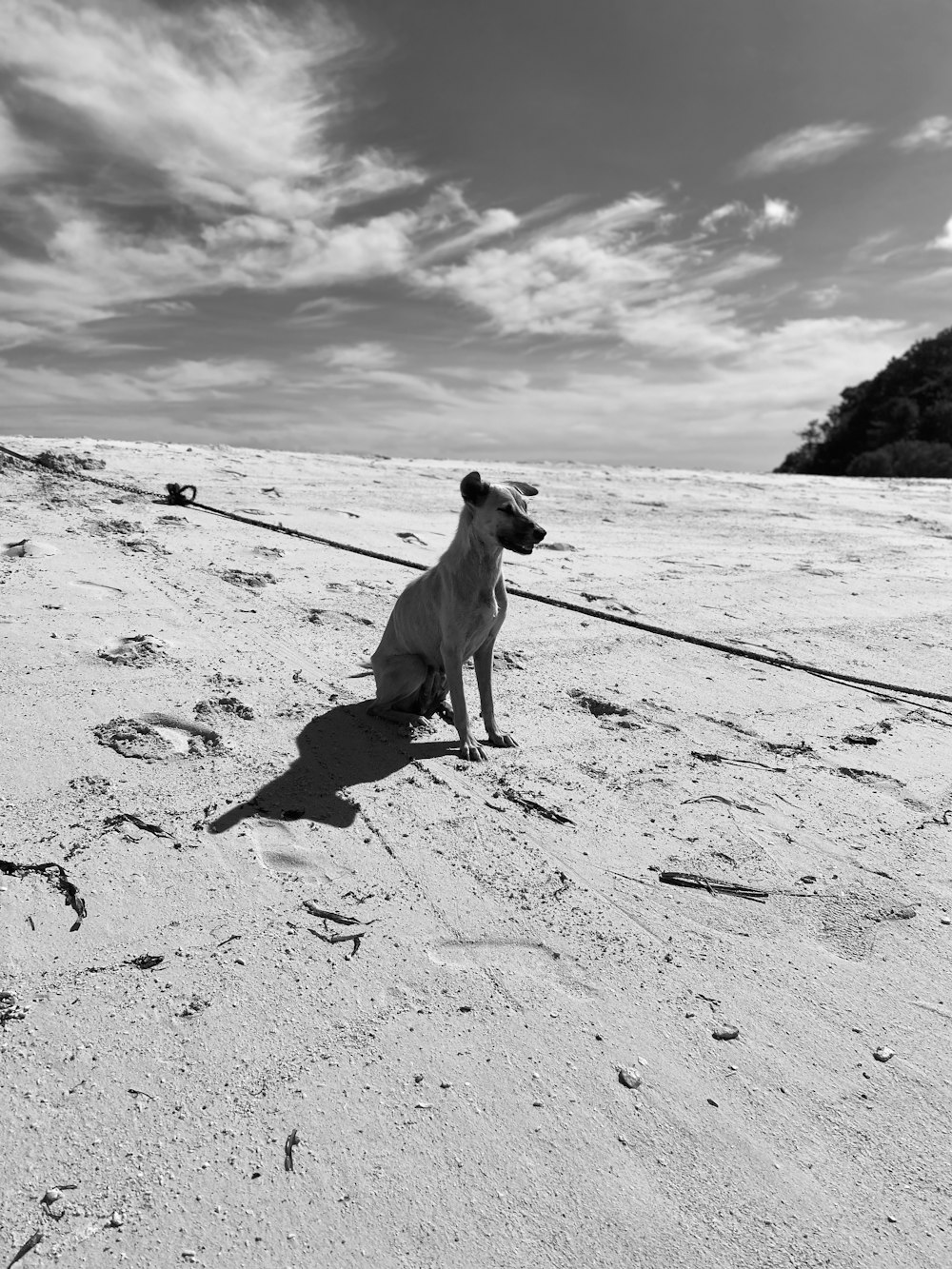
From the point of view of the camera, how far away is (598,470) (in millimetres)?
15219

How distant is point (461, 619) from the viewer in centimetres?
446

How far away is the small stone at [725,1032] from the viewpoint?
8.57 ft

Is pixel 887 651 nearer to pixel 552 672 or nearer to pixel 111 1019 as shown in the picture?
pixel 552 672

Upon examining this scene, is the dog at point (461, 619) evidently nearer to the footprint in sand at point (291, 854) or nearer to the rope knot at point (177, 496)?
the footprint in sand at point (291, 854)

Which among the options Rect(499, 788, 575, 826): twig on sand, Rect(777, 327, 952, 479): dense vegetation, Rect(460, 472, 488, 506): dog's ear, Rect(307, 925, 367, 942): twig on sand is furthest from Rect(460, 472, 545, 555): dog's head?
Rect(777, 327, 952, 479): dense vegetation

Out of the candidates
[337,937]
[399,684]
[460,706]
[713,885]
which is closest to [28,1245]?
[337,937]

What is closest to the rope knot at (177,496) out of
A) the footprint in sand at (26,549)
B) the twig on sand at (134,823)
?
the footprint in sand at (26,549)

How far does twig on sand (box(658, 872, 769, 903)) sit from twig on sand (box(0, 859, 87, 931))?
2265 millimetres

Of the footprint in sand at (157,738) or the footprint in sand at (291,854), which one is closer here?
the footprint in sand at (291,854)

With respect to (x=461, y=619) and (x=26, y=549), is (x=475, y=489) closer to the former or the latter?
(x=461, y=619)

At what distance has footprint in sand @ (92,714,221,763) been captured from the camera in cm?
399

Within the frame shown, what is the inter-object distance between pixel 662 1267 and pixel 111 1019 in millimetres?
1706

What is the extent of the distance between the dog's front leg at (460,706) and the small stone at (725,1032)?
196 centimetres

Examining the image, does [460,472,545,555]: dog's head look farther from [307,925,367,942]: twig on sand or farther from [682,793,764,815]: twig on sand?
[307,925,367,942]: twig on sand
